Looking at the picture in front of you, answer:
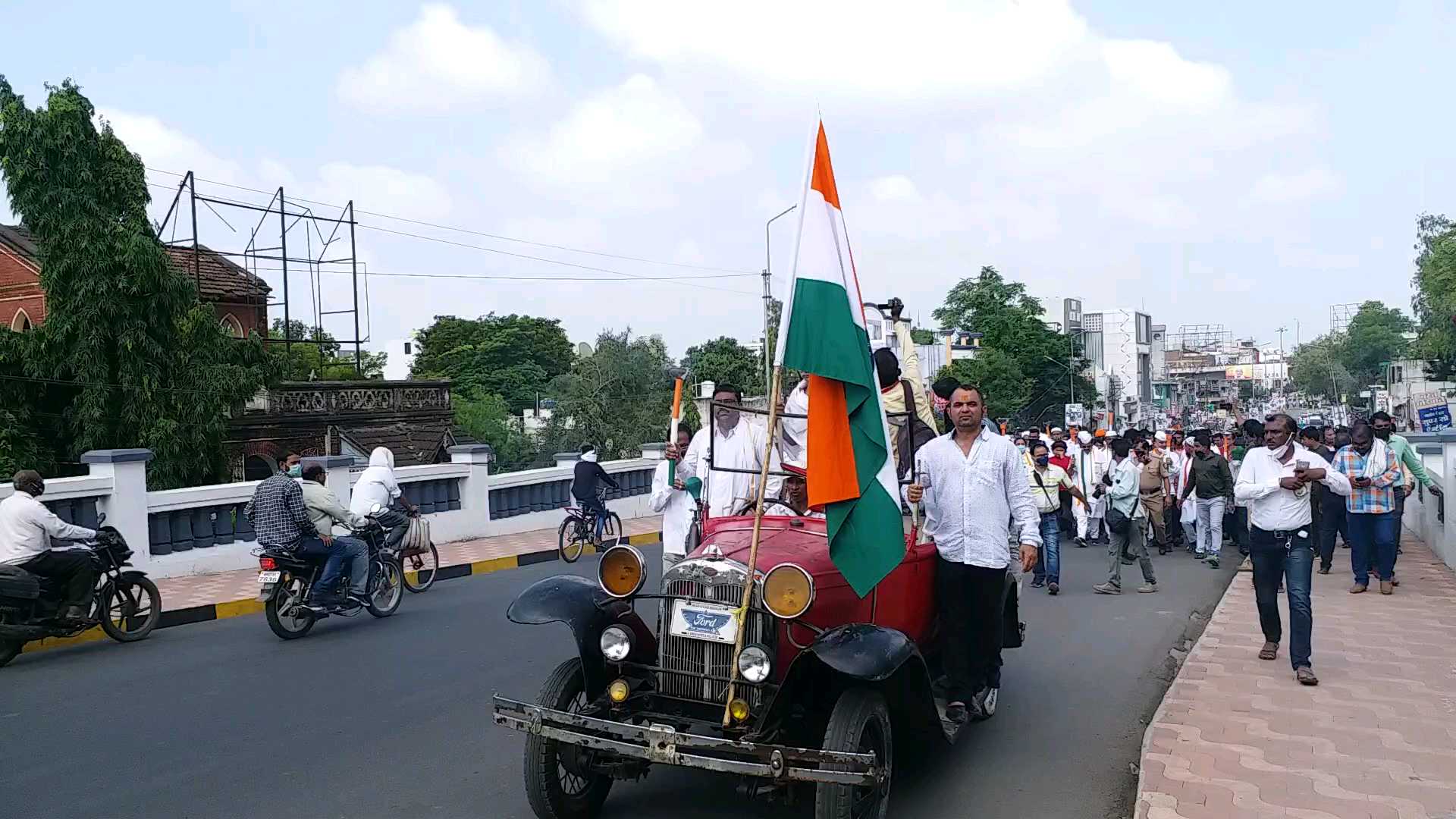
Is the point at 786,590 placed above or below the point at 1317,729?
above

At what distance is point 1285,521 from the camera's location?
7.16 meters

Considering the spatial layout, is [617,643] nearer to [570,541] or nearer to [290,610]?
[290,610]

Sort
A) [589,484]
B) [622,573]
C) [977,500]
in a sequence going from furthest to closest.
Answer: [589,484] → [977,500] → [622,573]

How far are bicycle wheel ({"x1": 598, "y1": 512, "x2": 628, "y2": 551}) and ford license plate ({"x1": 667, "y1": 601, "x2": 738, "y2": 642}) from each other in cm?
1206

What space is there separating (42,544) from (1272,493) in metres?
8.99

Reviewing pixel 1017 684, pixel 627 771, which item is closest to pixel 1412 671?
pixel 1017 684

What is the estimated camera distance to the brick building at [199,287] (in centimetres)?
3353

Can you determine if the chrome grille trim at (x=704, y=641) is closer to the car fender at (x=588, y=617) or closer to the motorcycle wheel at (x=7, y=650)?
the car fender at (x=588, y=617)

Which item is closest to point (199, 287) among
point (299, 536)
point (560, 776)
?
point (299, 536)

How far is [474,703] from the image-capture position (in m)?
6.91

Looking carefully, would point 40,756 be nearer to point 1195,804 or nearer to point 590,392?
point 1195,804

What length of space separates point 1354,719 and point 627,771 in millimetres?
4290

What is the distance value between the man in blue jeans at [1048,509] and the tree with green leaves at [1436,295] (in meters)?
32.3

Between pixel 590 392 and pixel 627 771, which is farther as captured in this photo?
pixel 590 392
